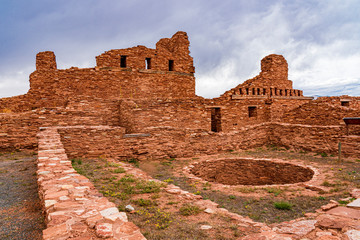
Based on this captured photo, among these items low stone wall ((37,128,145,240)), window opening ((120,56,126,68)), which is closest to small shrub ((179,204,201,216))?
low stone wall ((37,128,145,240))

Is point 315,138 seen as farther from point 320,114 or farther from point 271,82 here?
point 271,82

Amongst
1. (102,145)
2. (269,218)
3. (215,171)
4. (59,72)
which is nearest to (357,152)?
(215,171)

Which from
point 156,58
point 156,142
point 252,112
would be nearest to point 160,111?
point 156,142

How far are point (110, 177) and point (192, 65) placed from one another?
54.5ft

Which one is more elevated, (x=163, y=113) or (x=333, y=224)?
(x=163, y=113)

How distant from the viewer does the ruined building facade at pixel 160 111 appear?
10156mm

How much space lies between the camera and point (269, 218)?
4887 millimetres

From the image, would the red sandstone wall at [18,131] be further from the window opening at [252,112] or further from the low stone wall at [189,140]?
the window opening at [252,112]

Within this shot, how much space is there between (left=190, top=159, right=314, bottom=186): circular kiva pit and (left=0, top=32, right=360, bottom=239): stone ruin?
142 centimetres

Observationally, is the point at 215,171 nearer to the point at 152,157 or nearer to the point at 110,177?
the point at 152,157

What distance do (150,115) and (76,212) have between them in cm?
1103

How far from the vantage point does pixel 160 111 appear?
551 inches

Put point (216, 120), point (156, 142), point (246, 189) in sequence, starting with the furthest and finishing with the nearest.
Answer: point (216, 120) → point (156, 142) → point (246, 189)

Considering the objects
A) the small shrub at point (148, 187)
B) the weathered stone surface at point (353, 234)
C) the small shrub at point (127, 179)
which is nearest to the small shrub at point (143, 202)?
the small shrub at point (148, 187)
